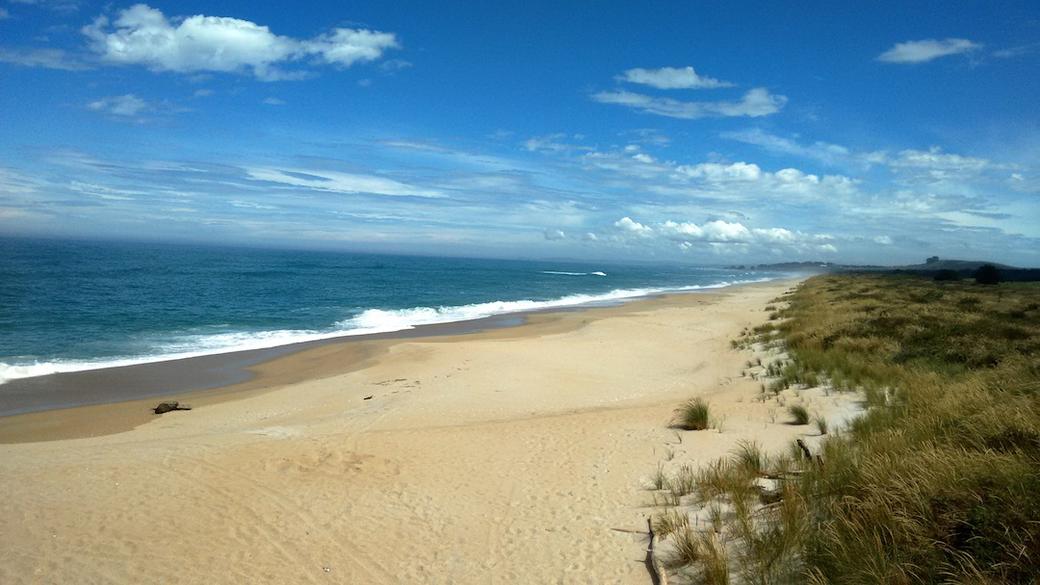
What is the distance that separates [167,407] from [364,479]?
695 cm

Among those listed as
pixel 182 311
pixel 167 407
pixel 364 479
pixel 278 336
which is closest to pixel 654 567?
pixel 364 479

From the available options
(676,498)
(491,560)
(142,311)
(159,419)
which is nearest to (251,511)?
(491,560)

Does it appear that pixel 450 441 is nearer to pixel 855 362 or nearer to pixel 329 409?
pixel 329 409

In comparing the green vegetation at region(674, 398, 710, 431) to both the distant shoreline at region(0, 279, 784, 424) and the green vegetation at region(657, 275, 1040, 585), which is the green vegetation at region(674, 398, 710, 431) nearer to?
the green vegetation at region(657, 275, 1040, 585)

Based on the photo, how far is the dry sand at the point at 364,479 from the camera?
209 inches

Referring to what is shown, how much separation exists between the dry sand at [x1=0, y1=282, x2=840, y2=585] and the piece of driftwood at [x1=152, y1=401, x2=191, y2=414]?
0.33 metres

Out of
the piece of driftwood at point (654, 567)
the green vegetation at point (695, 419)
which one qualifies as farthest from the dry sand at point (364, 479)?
the green vegetation at point (695, 419)

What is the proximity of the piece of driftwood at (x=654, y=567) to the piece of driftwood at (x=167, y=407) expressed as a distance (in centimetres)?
1071

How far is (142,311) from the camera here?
28.0m

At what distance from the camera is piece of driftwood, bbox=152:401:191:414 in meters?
11.8

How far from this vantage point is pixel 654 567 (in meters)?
4.76

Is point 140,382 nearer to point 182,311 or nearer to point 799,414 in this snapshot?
point 799,414

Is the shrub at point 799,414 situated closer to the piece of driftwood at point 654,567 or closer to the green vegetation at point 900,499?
the green vegetation at point 900,499

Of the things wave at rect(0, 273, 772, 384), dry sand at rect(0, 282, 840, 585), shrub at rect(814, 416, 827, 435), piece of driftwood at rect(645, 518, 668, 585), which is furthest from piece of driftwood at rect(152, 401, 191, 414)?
shrub at rect(814, 416, 827, 435)
